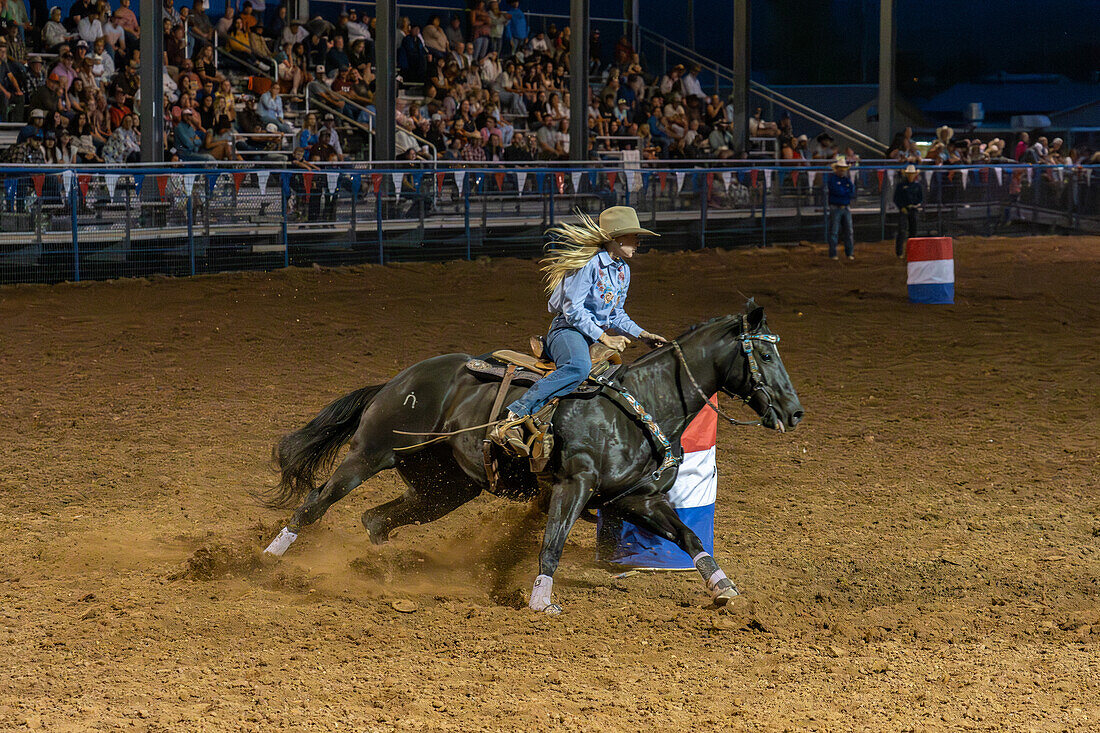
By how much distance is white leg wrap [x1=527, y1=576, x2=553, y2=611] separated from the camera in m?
5.46

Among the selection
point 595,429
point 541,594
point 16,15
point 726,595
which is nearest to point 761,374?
point 595,429

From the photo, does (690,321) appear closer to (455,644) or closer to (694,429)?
(694,429)

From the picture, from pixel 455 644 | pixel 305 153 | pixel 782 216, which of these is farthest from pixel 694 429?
pixel 782 216

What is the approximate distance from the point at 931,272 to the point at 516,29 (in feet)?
45.0

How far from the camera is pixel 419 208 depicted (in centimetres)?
1866

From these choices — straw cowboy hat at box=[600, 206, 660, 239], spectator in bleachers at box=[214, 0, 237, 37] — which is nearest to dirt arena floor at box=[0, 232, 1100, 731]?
straw cowboy hat at box=[600, 206, 660, 239]

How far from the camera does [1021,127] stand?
34.7 metres

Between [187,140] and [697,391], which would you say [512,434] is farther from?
[187,140]

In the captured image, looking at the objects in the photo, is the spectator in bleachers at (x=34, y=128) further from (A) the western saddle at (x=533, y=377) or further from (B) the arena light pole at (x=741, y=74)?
(B) the arena light pole at (x=741, y=74)

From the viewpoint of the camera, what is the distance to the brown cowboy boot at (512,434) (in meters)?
5.59

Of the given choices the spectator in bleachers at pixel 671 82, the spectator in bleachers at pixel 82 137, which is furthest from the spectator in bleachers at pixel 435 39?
the spectator in bleachers at pixel 82 137

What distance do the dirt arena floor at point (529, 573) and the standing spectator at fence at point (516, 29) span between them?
49.1ft

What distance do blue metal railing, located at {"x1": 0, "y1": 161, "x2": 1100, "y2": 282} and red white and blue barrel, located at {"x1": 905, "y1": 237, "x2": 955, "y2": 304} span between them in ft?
20.2

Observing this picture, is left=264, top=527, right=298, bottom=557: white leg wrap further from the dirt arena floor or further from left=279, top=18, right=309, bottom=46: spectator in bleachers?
left=279, top=18, right=309, bottom=46: spectator in bleachers
